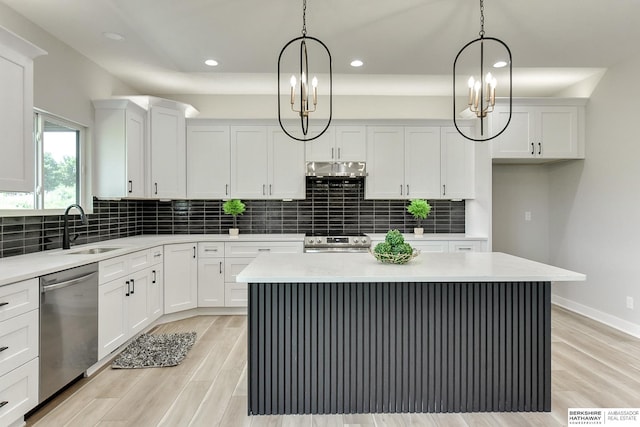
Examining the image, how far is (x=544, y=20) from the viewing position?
2.69 metres

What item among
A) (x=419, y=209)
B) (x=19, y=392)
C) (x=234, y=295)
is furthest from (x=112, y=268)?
(x=419, y=209)

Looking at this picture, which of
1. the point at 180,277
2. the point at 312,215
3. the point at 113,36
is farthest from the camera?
the point at 312,215

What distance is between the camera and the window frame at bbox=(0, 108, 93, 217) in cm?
292

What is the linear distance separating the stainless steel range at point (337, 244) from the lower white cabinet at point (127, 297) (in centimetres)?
165

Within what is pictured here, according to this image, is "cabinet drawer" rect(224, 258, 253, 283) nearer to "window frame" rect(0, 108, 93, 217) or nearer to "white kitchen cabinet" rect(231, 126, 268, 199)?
"white kitchen cabinet" rect(231, 126, 268, 199)

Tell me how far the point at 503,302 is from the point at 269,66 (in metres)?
2.91

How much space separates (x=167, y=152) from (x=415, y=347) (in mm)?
3474

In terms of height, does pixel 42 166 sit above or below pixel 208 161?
below

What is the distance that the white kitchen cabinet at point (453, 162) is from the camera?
14.9ft

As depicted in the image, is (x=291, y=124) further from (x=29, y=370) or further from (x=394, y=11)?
(x=29, y=370)

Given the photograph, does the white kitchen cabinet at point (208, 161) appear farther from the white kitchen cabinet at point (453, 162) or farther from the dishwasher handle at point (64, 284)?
the white kitchen cabinet at point (453, 162)

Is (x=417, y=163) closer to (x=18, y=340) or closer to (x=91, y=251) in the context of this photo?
(x=91, y=251)

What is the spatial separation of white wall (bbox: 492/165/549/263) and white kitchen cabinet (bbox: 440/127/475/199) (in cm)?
66

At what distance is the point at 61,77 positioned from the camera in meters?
3.20
